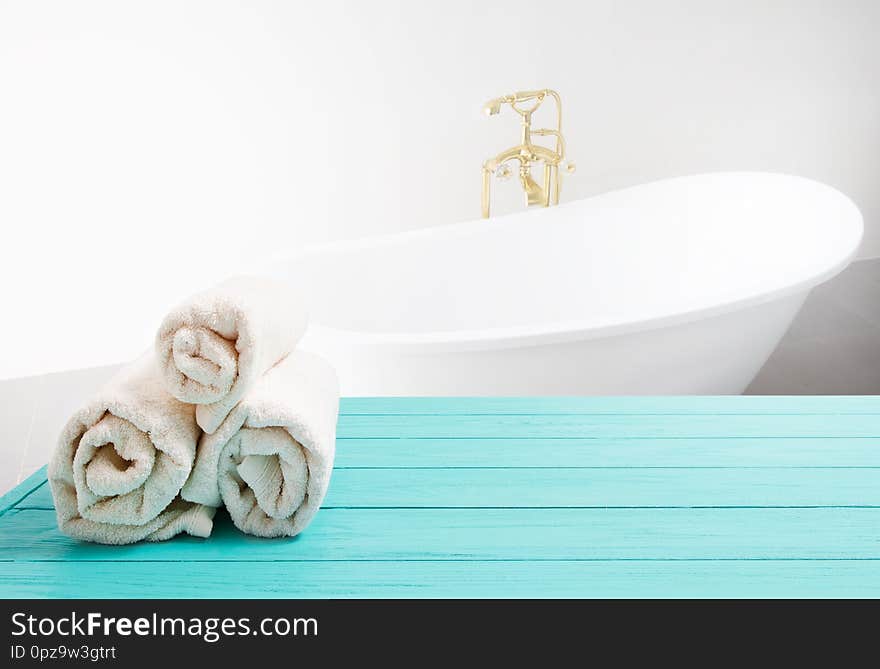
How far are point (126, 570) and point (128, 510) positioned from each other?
0.05m

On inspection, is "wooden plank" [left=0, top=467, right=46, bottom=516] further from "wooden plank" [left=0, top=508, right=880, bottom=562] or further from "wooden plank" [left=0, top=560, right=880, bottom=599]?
"wooden plank" [left=0, top=560, right=880, bottom=599]

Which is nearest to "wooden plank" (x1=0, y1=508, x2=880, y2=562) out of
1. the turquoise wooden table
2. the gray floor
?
the turquoise wooden table

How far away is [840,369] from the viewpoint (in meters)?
2.48

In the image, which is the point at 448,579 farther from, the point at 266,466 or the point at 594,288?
the point at 594,288

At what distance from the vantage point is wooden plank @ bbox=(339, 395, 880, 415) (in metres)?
0.98

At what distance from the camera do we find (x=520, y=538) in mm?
696

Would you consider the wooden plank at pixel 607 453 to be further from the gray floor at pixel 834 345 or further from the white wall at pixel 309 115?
the white wall at pixel 309 115

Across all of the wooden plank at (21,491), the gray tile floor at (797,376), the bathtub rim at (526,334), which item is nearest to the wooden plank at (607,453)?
the wooden plank at (21,491)

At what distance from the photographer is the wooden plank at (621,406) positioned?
0.98 metres

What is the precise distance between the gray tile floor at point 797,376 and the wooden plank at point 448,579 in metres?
1.47

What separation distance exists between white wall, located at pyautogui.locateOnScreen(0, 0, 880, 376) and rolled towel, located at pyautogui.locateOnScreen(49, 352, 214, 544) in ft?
7.45
